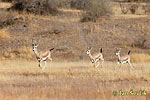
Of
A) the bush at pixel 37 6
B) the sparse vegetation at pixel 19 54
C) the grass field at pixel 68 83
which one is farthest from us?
the bush at pixel 37 6

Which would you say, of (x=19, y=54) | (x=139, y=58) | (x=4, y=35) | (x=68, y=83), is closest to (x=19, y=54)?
(x=19, y=54)

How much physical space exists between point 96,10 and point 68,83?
27289 mm

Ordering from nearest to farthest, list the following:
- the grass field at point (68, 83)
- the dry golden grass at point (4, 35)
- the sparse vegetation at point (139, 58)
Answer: the grass field at point (68, 83)
the sparse vegetation at point (139, 58)
the dry golden grass at point (4, 35)

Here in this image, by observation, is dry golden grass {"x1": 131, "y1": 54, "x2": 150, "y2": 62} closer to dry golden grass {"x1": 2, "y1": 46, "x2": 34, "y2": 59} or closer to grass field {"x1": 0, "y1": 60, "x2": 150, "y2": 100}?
grass field {"x1": 0, "y1": 60, "x2": 150, "y2": 100}

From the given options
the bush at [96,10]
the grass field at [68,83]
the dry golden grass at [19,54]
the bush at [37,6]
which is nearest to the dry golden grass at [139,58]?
the grass field at [68,83]

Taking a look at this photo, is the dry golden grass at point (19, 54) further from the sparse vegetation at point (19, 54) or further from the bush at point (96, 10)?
the bush at point (96, 10)

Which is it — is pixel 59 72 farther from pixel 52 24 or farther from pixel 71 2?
pixel 71 2

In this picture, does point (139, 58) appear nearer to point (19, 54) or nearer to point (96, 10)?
point (19, 54)

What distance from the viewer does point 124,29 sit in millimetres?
42875

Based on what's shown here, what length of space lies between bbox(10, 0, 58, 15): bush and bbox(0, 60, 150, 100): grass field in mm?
21402

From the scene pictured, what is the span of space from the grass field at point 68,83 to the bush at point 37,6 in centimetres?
2140

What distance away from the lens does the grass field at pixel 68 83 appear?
55.5 ft

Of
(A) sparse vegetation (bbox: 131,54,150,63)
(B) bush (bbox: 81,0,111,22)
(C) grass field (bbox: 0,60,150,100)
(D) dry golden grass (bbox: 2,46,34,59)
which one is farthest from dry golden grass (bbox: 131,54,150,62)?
(B) bush (bbox: 81,0,111,22)

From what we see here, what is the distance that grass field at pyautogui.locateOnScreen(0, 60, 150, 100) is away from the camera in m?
16.9
